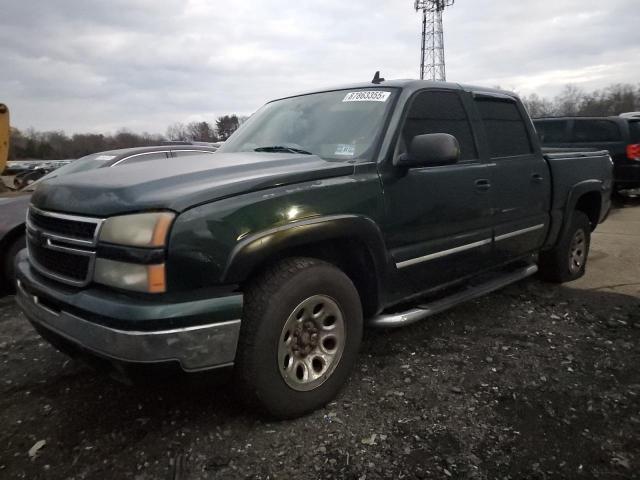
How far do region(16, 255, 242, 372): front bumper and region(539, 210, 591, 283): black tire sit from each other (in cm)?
369

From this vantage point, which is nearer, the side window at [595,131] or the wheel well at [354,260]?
the wheel well at [354,260]

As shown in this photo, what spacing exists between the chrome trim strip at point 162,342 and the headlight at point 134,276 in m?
0.19

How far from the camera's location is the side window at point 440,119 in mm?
3209

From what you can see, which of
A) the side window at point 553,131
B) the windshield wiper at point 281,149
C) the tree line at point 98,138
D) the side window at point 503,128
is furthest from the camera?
the tree line at point 98,138

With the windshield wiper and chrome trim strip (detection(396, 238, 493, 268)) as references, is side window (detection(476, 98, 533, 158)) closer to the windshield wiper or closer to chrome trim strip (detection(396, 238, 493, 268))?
chrome trim strip (detection(396, 238, 493, 268))

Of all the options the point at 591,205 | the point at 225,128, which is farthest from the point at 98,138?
the point at 591,205

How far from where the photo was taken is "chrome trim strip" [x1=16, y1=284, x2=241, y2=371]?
2039mm

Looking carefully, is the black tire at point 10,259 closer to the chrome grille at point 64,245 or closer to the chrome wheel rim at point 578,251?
the chrome grille at point 64,245

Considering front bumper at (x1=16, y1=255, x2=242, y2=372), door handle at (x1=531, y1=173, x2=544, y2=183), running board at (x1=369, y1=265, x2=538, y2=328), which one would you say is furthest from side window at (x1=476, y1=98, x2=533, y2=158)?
front bumper at (x1=16, y1=255, x2=242, y2=372)

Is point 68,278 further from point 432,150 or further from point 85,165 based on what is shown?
point 85,165

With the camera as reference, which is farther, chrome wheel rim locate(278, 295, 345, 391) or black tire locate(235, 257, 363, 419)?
chrome wheel rim locate(278, 295, 345, 391)

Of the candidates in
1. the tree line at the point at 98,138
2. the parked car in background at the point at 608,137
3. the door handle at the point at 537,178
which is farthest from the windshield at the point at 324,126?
the tree line at the point at 98,138

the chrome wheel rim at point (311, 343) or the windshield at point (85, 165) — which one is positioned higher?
the windshield at point (85, 165)

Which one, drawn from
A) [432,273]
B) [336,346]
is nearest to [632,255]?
[432,273]
